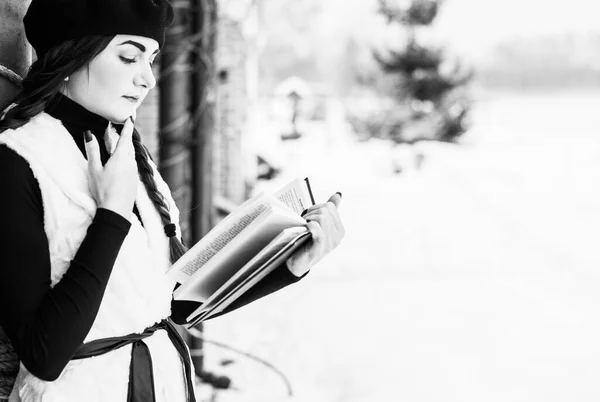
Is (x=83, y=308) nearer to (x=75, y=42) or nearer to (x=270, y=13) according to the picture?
(x=75, y=42)

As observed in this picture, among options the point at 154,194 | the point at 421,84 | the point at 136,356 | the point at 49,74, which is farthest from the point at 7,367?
the point at 421,84

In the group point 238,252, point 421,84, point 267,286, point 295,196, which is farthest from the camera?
point 421,84

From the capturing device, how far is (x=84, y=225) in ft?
3.27

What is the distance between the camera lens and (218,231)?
116 centimetres

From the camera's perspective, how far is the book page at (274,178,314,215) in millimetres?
1382

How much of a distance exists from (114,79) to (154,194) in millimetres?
235

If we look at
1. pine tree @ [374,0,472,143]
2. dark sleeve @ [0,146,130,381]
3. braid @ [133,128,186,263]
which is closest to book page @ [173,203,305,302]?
braid @ [133,128,186,263]

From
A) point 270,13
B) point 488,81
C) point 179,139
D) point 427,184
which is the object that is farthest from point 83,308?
point 488,81

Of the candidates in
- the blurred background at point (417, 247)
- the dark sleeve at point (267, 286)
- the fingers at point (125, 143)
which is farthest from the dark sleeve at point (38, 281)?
the blurred background at point (417, 247)

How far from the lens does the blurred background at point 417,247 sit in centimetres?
382

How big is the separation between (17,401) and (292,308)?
3932 millimetres

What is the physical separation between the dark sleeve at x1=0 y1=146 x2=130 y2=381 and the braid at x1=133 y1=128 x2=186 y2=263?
0.83 feet

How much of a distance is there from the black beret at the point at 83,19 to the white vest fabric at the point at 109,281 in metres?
0.13

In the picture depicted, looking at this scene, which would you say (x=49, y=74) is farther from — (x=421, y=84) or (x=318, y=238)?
(x=421, y=84)
